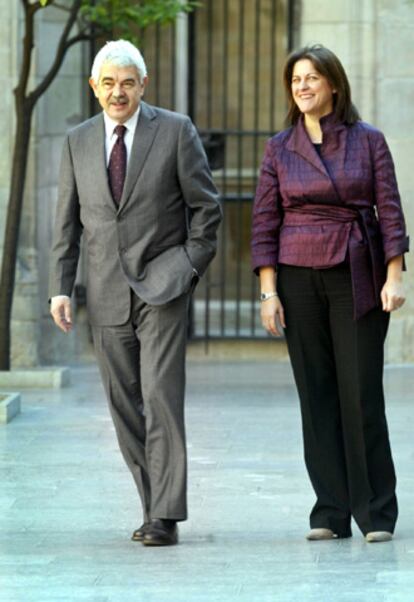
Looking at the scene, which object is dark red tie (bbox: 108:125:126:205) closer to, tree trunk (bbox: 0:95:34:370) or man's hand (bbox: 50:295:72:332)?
man's hand (bbox: 50:295:72:332)

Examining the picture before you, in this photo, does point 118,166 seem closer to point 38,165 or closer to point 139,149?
point 139,149

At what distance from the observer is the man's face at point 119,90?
7.36 metres

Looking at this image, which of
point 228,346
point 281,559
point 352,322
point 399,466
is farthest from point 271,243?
point 228,346

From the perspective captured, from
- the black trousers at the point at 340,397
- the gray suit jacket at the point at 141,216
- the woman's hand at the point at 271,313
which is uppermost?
the gray suit jacket at the point at 141,216

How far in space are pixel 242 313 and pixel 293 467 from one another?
750cm

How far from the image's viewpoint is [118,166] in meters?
7.51

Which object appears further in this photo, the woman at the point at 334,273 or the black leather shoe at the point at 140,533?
the black leather shoe at the point at 140,533

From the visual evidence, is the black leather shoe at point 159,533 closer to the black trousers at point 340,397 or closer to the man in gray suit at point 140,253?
the man in gray suit at point 140,253

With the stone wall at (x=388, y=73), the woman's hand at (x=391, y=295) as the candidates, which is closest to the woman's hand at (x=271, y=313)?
the woman's hand at (x=391, y=295)

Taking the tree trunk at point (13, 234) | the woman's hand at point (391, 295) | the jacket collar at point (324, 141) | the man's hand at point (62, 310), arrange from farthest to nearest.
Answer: the tree trunk at point (13, 234) < the man's hand at point (62, 310) < the jacket collar at point (324, 141) < the woman's hand at point (391, 295)

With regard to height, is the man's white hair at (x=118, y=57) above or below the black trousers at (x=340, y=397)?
above

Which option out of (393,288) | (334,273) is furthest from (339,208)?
(393,288)

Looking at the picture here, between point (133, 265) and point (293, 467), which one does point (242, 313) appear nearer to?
point (293, 467)

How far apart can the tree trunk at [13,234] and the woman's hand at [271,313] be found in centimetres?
595
